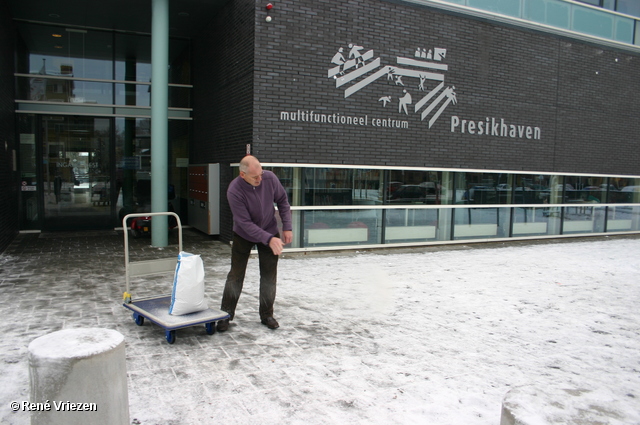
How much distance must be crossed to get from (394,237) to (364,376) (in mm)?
7239

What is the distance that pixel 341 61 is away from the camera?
10.5 meters

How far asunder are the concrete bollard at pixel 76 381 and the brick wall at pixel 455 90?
7225 mm

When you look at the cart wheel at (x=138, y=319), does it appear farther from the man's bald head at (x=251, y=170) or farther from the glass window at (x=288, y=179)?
the glass window at (x=288, y=179)

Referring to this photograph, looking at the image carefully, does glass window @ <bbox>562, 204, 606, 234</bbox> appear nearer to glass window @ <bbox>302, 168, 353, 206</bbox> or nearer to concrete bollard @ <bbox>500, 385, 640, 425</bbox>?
glass window @ <bbox>302, 168, 353, 206</bbox>

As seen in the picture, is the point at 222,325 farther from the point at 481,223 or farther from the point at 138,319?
the point at 481,223

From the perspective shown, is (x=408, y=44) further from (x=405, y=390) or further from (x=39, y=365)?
(x=39, y=365)

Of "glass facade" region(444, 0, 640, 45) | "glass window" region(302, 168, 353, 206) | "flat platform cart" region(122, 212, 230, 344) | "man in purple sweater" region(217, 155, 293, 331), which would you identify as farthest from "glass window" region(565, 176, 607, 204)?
"flat platform cart" region(122, 212, 230, 344)

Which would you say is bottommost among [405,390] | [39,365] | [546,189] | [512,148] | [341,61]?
[405,390]

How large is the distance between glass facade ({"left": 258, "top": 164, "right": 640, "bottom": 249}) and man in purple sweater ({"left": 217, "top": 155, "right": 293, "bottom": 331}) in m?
4.48

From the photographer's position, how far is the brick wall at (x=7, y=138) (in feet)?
34.0

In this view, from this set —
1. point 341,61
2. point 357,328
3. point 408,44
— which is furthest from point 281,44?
point 357,328

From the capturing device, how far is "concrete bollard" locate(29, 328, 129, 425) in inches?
108

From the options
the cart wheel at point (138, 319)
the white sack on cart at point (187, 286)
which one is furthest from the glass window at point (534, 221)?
the cart wheel at point (138, 319)

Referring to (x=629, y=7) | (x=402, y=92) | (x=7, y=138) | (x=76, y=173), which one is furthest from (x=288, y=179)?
(x=629, y=7)
